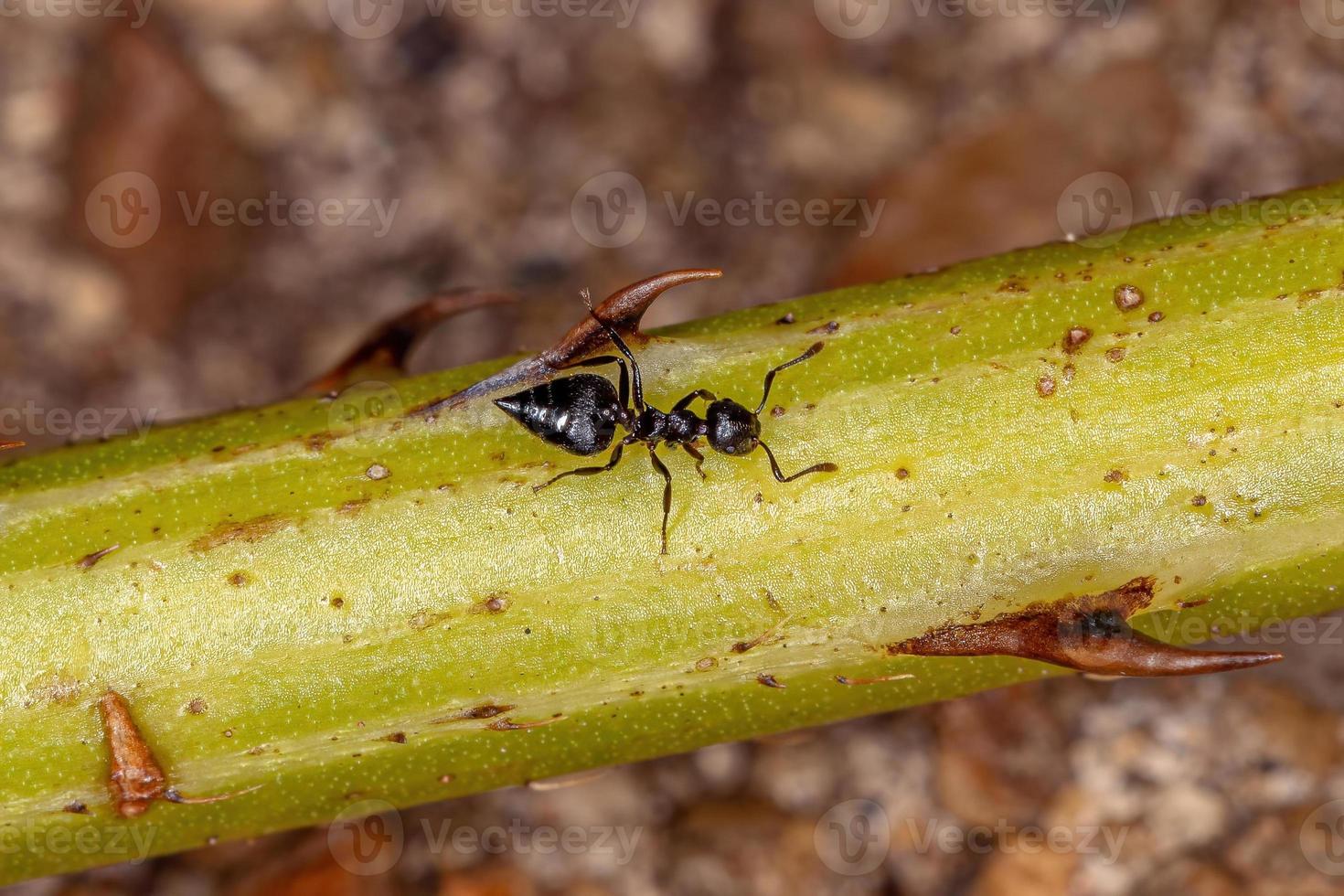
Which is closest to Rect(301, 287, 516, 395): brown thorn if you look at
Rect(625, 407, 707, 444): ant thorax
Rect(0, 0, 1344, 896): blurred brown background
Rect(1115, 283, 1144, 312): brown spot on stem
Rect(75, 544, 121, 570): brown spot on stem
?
Rect(625, 407, 707, 444): ant thorax

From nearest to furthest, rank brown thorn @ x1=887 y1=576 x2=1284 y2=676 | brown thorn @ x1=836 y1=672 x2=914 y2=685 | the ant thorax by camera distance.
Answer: brown thorn @ x1=887 y1=576 x2=1284 y2=676
brown thorn @ x1=836 y1=672 x2=914 y2=685
the ant thorax

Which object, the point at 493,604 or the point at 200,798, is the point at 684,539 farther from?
the point at 200,798

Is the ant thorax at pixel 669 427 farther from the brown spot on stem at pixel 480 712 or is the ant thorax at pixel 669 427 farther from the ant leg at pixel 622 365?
the brown spot on stem at pixel 480 712

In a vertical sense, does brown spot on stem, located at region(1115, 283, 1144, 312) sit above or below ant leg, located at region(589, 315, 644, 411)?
below

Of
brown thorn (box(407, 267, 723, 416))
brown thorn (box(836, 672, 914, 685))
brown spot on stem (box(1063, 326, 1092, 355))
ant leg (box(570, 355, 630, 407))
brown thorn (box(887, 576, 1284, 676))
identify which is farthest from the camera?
ant leg (box(570, 355, 630, 407))

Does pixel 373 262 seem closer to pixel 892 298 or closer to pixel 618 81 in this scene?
pixel 618 81

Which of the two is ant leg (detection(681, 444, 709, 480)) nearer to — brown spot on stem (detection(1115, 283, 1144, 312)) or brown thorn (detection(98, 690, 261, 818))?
brown spot on stem (detection(1115, 283, 1144, 312))

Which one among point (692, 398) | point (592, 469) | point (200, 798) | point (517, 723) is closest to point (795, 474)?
point (692, 398)

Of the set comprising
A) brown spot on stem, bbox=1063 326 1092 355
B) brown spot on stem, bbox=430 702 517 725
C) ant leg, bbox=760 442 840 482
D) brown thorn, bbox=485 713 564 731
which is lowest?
brown thorn, bbox=485 713 564 731
